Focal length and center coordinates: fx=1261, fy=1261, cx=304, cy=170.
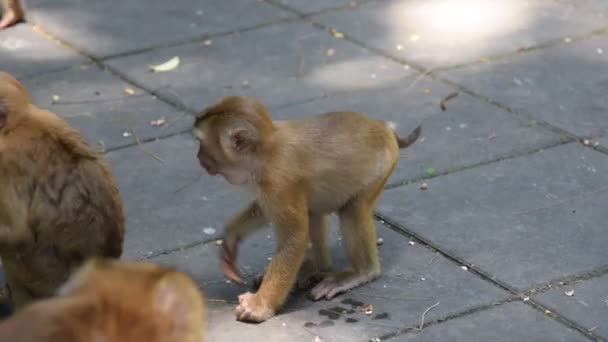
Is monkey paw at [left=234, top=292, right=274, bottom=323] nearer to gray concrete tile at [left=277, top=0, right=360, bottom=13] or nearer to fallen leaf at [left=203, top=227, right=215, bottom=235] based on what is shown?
fallen leaf at [left=203, top=227, right=215, bottom=235]

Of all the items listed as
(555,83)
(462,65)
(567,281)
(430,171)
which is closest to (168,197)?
(430,171)

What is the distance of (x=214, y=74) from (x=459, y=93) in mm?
1741

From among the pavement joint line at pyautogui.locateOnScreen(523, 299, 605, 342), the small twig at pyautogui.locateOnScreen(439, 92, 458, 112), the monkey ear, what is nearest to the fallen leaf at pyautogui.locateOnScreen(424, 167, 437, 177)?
the small twig at pyautogui.locateOnScreen(439, 92, 458, 112)

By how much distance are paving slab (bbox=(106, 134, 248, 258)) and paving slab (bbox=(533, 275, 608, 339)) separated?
6.03ft

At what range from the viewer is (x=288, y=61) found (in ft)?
30.1

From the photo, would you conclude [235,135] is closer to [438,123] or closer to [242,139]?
[242,139]

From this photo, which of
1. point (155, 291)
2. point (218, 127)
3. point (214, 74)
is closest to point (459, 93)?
point (214, 74)

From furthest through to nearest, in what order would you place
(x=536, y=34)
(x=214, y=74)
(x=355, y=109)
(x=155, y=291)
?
(x=536, y=34) < (x=214, y=74) < (x=355, y=109) < (x=155, y=291)

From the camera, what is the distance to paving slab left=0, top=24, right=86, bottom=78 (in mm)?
9055

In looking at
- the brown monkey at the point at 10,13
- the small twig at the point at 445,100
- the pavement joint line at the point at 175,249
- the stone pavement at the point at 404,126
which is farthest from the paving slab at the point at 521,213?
the brown monkey at the point at 10,13

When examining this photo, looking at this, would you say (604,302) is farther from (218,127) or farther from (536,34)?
(536,34)

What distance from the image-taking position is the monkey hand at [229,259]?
6.19m

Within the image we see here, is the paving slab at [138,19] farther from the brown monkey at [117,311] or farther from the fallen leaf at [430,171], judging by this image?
the brown monkey at [117,311]

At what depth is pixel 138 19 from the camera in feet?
32.9
